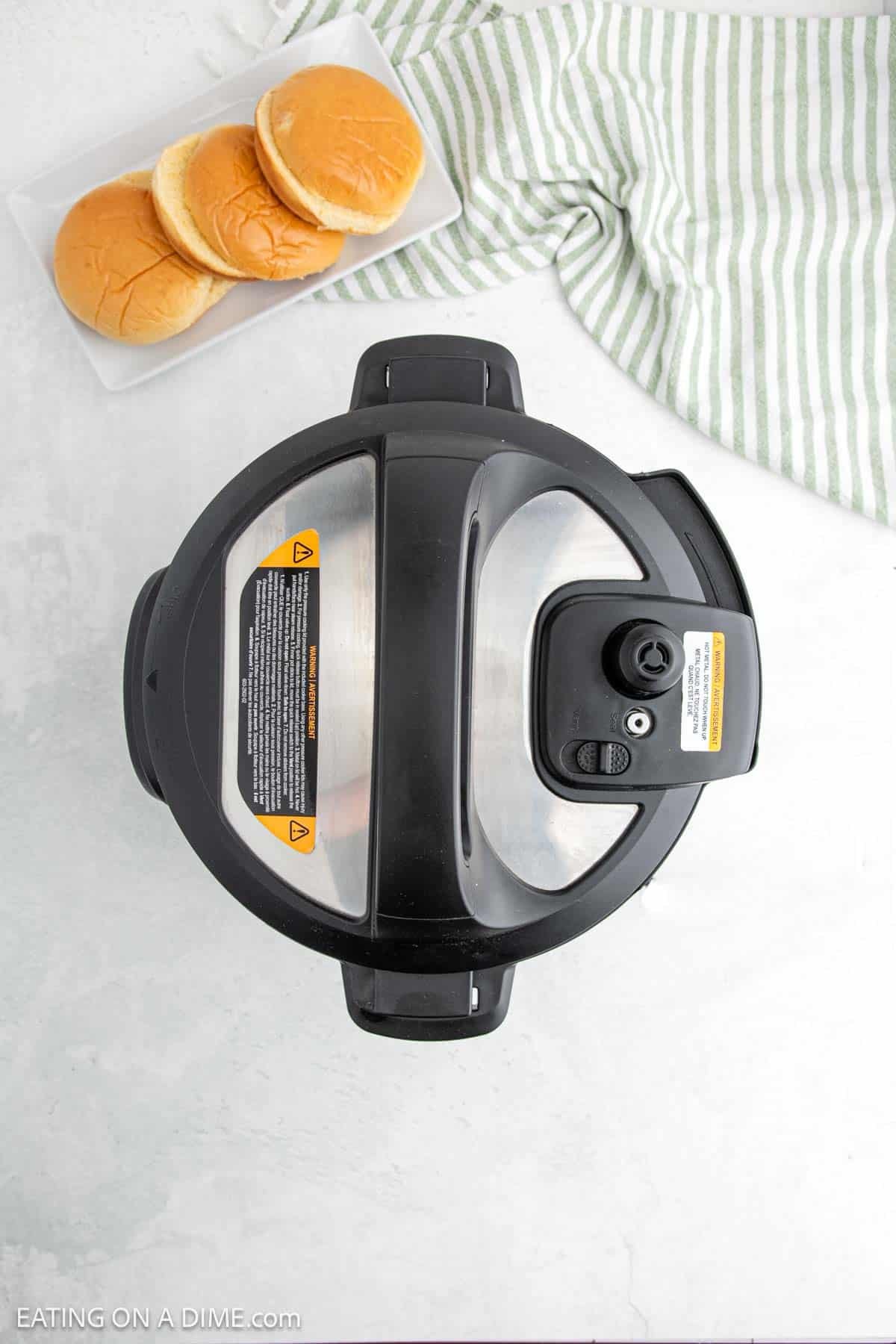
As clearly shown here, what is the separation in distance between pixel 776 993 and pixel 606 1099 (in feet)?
0.57

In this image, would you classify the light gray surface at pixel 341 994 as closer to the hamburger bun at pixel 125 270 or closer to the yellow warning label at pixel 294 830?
the hamburger bun at pixel 125 270

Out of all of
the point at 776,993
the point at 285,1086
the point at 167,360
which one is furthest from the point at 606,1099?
the point at 167,360

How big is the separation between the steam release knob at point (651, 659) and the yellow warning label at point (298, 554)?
0.19m

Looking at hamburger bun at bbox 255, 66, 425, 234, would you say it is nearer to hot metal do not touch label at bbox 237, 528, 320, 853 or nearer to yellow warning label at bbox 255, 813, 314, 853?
hot metal do not touch label at bbox 237, 528, 320, 853

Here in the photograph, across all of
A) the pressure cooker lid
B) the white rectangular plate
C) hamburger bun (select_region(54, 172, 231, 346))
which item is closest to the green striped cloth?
the white rectangular plate

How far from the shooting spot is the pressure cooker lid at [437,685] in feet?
1.68

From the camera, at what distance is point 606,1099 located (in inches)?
32.1

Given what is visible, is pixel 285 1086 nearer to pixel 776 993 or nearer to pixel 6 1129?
pixel 6 1129

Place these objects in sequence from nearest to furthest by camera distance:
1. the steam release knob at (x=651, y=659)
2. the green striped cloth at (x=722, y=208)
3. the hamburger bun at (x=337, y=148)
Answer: the steam release knob at (x=651, y=659) < the hamburger bun at (x=337, y=148) < the green striped cloth at (x=722, y=208)

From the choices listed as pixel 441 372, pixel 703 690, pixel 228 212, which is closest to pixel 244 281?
pixel 228 212

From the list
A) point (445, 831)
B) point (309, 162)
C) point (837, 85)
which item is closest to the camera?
point (445, 831)

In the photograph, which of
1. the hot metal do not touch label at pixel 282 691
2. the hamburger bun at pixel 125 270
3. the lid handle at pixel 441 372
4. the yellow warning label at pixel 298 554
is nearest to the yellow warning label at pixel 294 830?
the hot metal do not touch label at pixel 282 691

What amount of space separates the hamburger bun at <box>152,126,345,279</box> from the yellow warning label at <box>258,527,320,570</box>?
10.7 inches

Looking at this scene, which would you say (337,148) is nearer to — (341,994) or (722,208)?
(722,208)
